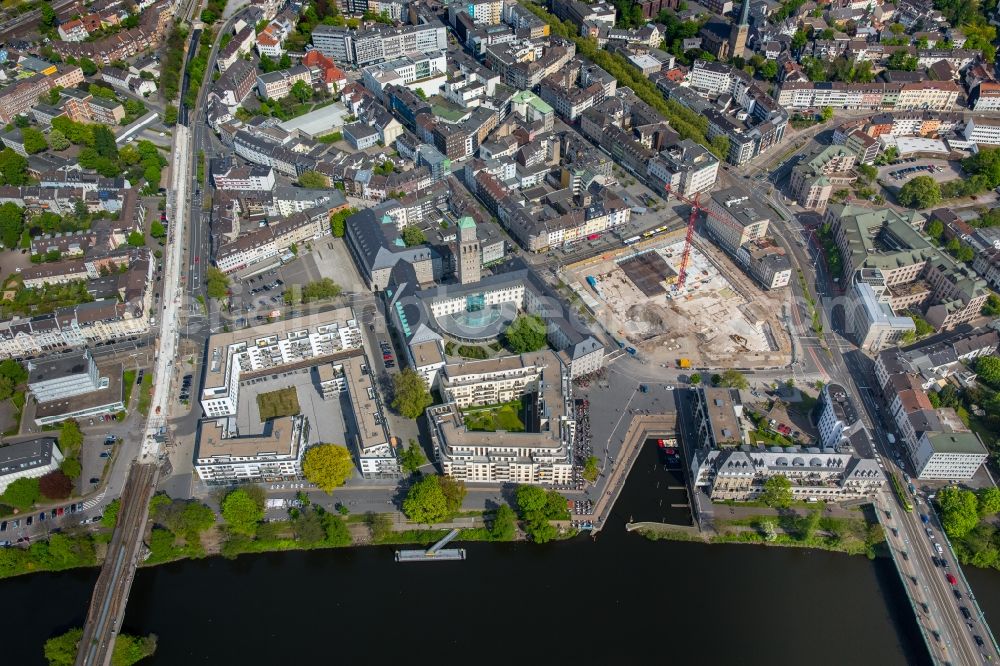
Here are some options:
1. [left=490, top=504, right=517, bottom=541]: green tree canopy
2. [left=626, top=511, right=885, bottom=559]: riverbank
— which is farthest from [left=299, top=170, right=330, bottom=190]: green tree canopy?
[left=626, top=511, right=885, bottom=559]: riverbank

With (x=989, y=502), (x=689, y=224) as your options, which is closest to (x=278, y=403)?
(x=689, y=224)

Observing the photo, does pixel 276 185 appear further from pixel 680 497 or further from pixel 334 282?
pixel 680 497

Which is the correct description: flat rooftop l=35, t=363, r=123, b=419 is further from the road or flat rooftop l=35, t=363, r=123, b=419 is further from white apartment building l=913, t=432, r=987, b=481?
white apartment building l=913, t=432, r=987, b=481

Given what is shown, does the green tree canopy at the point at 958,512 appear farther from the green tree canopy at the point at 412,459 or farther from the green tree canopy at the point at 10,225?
the green tree canopy at the point at 10,225

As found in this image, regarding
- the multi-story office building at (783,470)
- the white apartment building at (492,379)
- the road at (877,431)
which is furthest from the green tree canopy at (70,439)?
the road at (877,431)

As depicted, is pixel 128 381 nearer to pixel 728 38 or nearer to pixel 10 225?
pixel 10 225

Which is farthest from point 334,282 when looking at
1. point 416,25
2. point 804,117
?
point 804,117

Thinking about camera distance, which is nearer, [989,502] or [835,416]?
[989,502]
